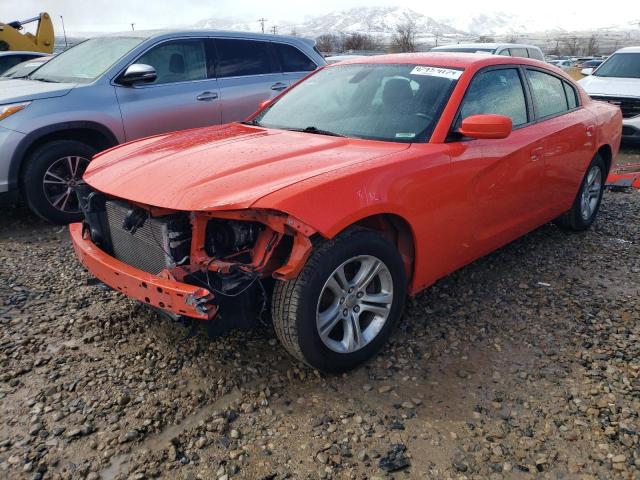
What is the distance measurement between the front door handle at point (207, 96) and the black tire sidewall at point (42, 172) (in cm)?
132

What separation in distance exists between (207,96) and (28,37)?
11.5 m

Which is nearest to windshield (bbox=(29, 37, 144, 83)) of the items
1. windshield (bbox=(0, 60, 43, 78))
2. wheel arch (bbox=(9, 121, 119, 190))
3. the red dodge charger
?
windshield (bbox=(0, 60, 43, 78))

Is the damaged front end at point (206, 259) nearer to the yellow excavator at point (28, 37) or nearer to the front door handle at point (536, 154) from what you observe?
the front door handle at point (536, 154)

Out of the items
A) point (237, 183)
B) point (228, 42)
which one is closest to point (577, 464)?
point (237, 183)

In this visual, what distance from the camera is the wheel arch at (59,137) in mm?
4672

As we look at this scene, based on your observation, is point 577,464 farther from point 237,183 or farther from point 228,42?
point 228,42

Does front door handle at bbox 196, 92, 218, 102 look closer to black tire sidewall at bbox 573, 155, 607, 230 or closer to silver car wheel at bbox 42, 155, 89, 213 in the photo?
silver car wheel at bbox 42, 155, 89, 213

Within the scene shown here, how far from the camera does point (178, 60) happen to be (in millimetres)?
5727

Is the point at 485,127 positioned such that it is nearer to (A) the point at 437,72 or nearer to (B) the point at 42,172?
(A) the point at 437,72

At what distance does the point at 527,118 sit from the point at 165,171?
2.62 meters

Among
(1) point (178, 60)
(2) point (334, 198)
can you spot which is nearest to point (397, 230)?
(2) point (334, 198)

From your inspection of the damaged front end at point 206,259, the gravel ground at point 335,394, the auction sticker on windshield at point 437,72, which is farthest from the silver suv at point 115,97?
the auction sticker on windshield at point 437,72

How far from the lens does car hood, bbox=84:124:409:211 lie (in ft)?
8.07

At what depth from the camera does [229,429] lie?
2.45 m
